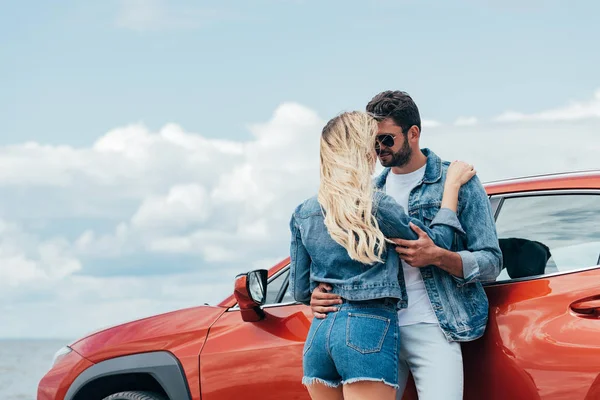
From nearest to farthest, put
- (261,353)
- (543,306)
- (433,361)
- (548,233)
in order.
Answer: (433,361) < (543,306) < (548,233) < (261,353)

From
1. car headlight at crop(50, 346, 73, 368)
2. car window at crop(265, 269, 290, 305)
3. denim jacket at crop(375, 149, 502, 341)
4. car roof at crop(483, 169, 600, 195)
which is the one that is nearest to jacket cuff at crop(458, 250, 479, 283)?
denim jacket at crop(375, 149, 502, 341)

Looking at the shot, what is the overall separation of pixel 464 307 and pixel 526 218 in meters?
0.62

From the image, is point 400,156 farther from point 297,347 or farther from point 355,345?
point 297,347

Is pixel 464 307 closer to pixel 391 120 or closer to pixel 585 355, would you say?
pixel 585 355

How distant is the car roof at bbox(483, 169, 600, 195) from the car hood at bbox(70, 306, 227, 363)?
1.44 m

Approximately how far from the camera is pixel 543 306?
11.1ft

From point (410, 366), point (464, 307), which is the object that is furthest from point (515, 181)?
point (410, 366)

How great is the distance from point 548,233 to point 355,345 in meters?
1.12

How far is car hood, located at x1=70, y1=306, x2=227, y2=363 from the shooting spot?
4.33m

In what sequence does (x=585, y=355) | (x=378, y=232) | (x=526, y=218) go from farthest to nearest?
(x=526, y=218)
(x=585, y=355)
(x=378, y=232)

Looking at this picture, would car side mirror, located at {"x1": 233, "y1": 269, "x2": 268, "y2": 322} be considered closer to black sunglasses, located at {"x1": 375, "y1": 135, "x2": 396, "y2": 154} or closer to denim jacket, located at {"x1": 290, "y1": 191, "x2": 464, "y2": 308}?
denim jacket, located at {"x1": 290, "y1": 191, "x2": 464, "y2": 308}

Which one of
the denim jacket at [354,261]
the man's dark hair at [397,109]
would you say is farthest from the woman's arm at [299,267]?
the man's dark hair at [397,109]

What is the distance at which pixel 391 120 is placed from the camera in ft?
11.3

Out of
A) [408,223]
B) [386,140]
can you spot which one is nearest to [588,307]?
[408,223]
